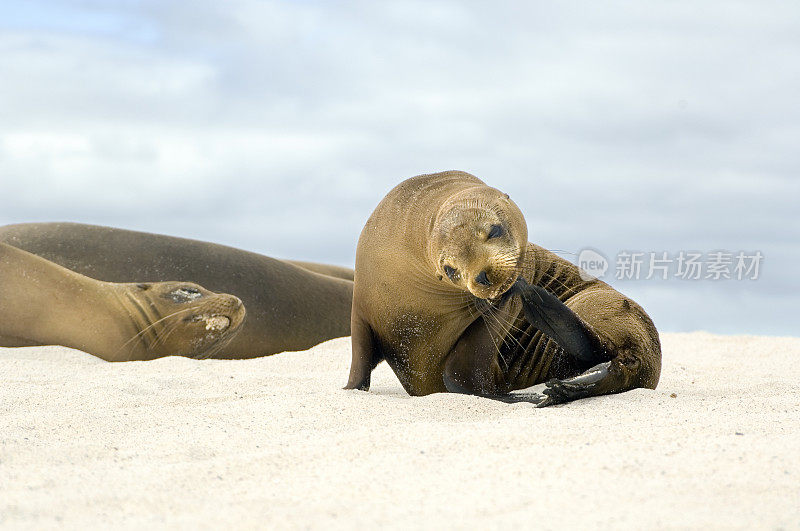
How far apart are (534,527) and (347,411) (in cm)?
194

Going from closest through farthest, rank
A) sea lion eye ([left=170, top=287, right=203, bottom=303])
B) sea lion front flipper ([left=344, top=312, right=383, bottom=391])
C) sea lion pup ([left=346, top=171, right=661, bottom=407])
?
sea lion pup ([left=346, top=171, right=661, bottom=407]) < sea lion front flipper ([left=344, top=312, right=383, bottom=391]) < sea lion eye ([left=170, top=287, right=203, bottom=303])

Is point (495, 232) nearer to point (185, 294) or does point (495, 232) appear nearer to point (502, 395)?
point (502, 395)

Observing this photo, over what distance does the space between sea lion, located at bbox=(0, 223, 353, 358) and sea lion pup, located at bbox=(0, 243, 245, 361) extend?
2.11 ft

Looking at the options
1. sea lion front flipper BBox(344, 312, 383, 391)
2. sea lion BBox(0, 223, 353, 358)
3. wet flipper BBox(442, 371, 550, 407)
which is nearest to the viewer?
wet flipper BBox(442, 371, 550, 407)

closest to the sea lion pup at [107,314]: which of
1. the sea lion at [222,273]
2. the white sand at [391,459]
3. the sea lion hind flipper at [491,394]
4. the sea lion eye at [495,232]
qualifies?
the sea lion at [222,273]

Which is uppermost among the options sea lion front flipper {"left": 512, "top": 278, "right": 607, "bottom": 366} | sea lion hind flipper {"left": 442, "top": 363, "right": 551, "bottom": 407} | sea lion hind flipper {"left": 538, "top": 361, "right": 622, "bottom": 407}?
sea lion front flipper {"left": 512, "top": 278, "right": 607, "bottom": 366}

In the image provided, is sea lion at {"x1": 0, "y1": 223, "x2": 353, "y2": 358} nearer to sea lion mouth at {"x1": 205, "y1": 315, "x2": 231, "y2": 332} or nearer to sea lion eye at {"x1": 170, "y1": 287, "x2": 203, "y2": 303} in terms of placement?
sea lion mouth at {"x1": 205, "y1": 315, "x2": 231, "y2": 332}

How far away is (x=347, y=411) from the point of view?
4.17 metres

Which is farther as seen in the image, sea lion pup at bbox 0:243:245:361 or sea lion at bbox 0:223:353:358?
sea lion at bbox 0:223:353:358

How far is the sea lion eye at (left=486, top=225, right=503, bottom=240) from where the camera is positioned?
4.16 m

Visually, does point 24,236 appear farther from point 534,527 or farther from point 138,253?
point 534,527

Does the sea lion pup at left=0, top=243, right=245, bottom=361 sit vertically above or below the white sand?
below

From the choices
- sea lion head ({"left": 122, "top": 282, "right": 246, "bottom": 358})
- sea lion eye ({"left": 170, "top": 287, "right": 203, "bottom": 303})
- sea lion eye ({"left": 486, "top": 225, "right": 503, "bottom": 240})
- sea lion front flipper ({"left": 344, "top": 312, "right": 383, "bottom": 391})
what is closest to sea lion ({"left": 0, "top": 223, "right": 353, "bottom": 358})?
sea lion head ({"left": 122, "top": 282, "right": 246, "bottom": 358})

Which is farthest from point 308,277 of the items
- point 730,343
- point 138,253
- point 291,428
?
point 291,428
